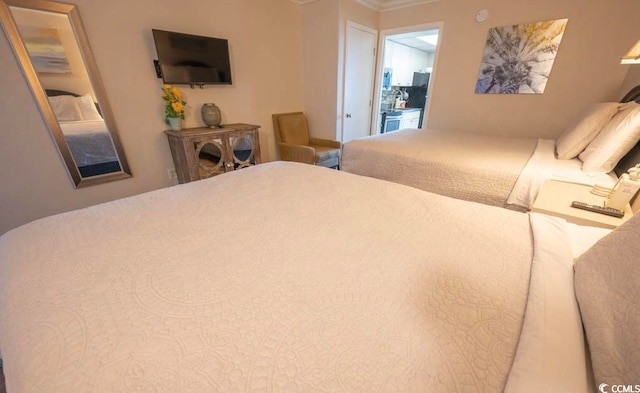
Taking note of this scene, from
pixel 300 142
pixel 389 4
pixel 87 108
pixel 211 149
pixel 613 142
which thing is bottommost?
pixel 300 142

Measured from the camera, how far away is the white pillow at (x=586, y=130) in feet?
5.86

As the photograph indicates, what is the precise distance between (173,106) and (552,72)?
162 inches

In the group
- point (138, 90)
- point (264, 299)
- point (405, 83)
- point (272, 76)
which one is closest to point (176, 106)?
point (138, 90)

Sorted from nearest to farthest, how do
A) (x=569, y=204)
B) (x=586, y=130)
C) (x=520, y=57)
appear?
(x=569, y=204), (x=586, y=130), (x=520, y=57)

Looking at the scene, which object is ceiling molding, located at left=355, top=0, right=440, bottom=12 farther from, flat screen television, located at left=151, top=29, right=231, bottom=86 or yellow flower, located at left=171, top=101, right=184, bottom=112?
yellow flower, located at left=171, top=101, right=184, bottom=112

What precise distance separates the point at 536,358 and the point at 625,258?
0.33m

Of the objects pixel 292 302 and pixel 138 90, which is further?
pixel 138 90

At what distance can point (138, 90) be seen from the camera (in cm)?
225

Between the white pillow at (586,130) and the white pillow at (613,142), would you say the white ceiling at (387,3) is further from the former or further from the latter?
the white pillow at (613,142)

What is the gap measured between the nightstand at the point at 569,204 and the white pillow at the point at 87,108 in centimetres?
329

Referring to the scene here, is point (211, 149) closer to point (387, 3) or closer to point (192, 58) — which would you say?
point (192, 58)

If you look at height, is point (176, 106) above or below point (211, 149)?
above

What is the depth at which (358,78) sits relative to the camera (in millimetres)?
3600

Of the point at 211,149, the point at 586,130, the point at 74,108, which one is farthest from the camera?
the point at 211,149
